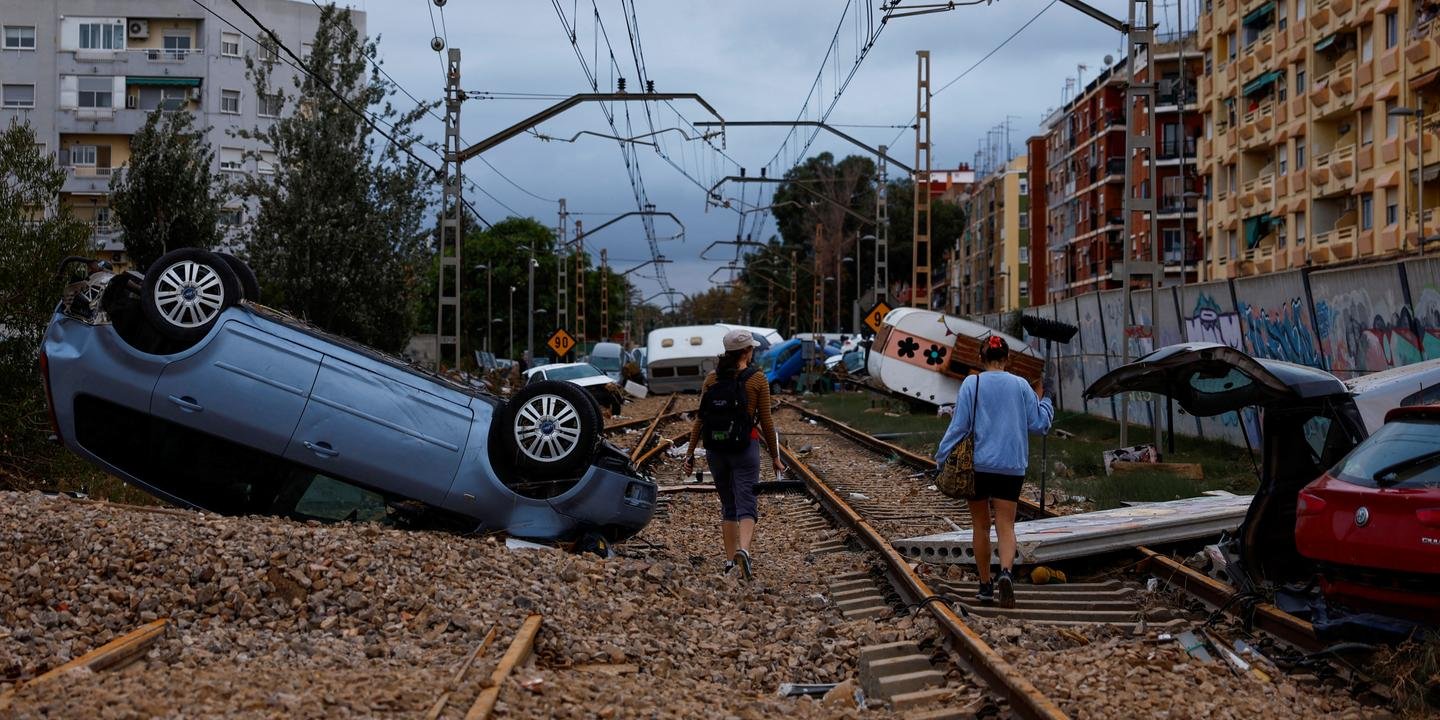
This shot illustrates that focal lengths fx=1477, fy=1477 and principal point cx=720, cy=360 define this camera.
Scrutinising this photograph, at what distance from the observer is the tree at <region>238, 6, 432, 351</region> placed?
27266 mm

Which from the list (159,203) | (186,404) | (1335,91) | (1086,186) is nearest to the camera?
(186,404)

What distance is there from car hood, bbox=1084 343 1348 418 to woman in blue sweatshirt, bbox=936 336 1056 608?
649mm

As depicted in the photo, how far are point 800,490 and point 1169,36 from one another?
7201 centimetres

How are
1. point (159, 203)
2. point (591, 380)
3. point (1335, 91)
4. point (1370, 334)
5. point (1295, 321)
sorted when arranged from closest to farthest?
1. point (1370, 334)
2. point (1295, 321)
3. point (159, 203)
4. point (591, 380)
5. point (1335, 91)

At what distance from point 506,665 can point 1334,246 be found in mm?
47976

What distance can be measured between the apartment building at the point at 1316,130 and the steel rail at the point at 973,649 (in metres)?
31.3

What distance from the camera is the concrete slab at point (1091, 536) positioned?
10359 mm

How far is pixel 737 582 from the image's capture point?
10.2 metres

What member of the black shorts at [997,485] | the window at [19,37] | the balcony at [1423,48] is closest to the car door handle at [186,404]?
the black shorts at [997,485]

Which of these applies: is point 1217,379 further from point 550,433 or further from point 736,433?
point 550,433

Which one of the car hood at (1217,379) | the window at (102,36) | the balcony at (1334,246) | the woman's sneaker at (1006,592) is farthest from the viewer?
the window at (102,36)

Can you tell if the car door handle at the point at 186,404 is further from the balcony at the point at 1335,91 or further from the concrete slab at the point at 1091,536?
the balcony at the point at 1335,91

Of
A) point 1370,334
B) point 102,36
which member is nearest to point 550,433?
point 1370,334

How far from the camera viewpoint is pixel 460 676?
6375mm
